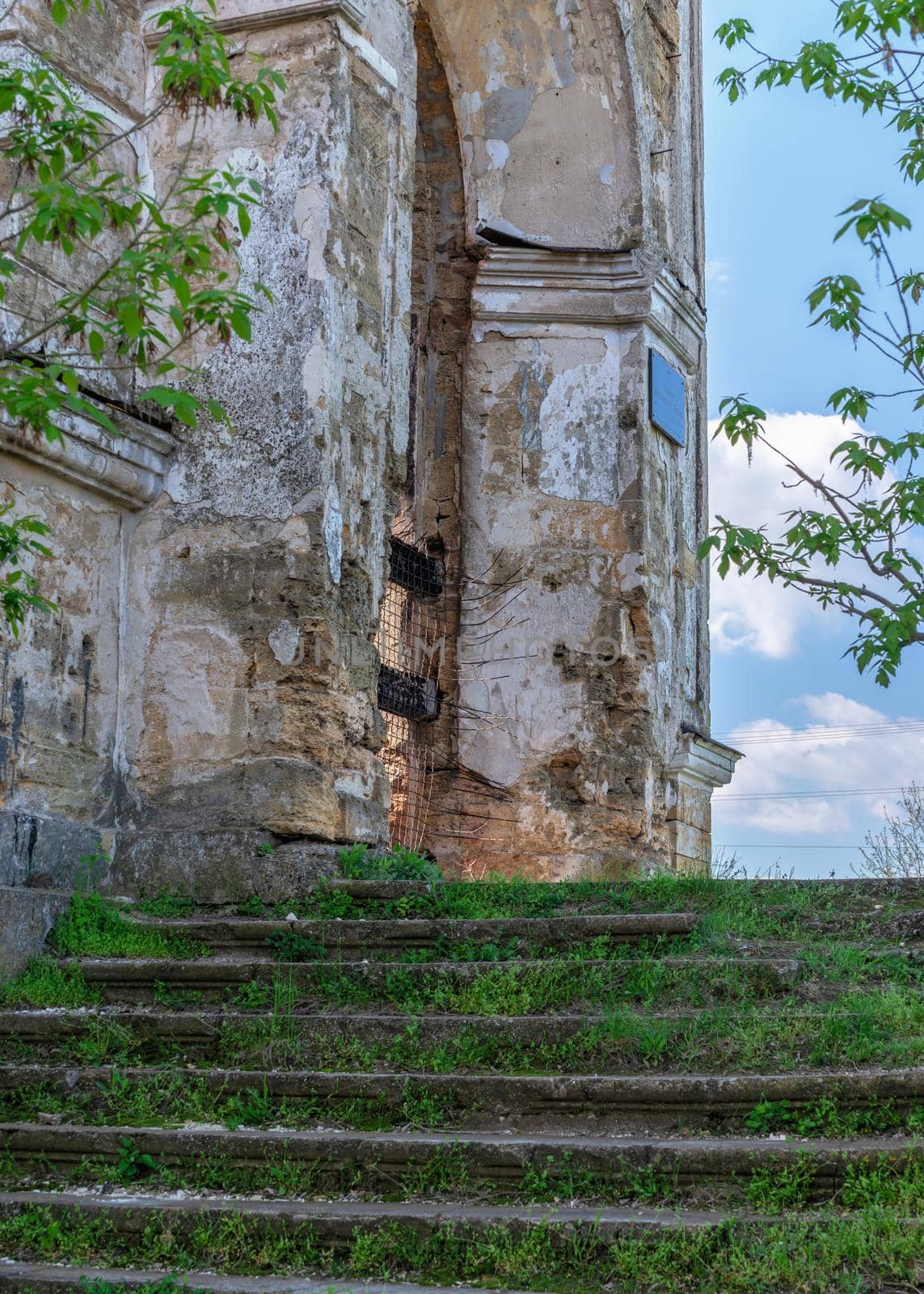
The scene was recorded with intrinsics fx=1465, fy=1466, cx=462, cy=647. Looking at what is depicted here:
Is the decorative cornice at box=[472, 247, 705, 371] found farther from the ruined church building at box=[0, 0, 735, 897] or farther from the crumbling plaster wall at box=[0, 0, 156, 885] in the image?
the crumbling plaster wall at box=[0, 0, 156, 885]

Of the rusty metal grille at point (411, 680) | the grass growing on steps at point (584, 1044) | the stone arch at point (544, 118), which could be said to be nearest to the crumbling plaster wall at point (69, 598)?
the grass growing on steps at point (584, 1044)

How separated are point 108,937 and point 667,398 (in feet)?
20.6

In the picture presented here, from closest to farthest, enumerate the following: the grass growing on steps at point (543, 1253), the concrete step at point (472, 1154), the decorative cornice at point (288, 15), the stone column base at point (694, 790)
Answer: the grass growing on steps at point (543, 1253), the concrete step at point (472, 1154), the decorative cornice at point (288, 15), the stone column base at point (694, 790)

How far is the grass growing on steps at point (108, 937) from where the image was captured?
19.4ft

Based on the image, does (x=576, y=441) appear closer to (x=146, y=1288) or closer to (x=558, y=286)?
(x=558, y=286)

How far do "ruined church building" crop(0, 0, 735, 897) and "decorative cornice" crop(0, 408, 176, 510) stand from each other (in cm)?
2

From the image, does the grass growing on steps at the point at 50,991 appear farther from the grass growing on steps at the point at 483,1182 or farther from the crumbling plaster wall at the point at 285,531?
the crumbling plaster wall at the point at 285,531

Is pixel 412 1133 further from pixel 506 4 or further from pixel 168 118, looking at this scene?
pixel 506 4

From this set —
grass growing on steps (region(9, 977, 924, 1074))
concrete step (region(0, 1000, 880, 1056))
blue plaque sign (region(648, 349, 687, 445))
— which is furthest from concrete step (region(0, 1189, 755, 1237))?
blue plaque sign (region(648, 349, 687, 445))

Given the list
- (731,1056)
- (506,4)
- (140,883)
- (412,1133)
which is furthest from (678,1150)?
(506,4)

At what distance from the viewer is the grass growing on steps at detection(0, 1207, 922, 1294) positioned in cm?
340

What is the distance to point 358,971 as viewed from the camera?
5.37m

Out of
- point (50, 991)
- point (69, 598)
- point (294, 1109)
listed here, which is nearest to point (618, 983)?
point (294, 1109)

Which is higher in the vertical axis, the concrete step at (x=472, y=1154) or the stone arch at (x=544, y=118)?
the stone arch at (x=544, y=118)
